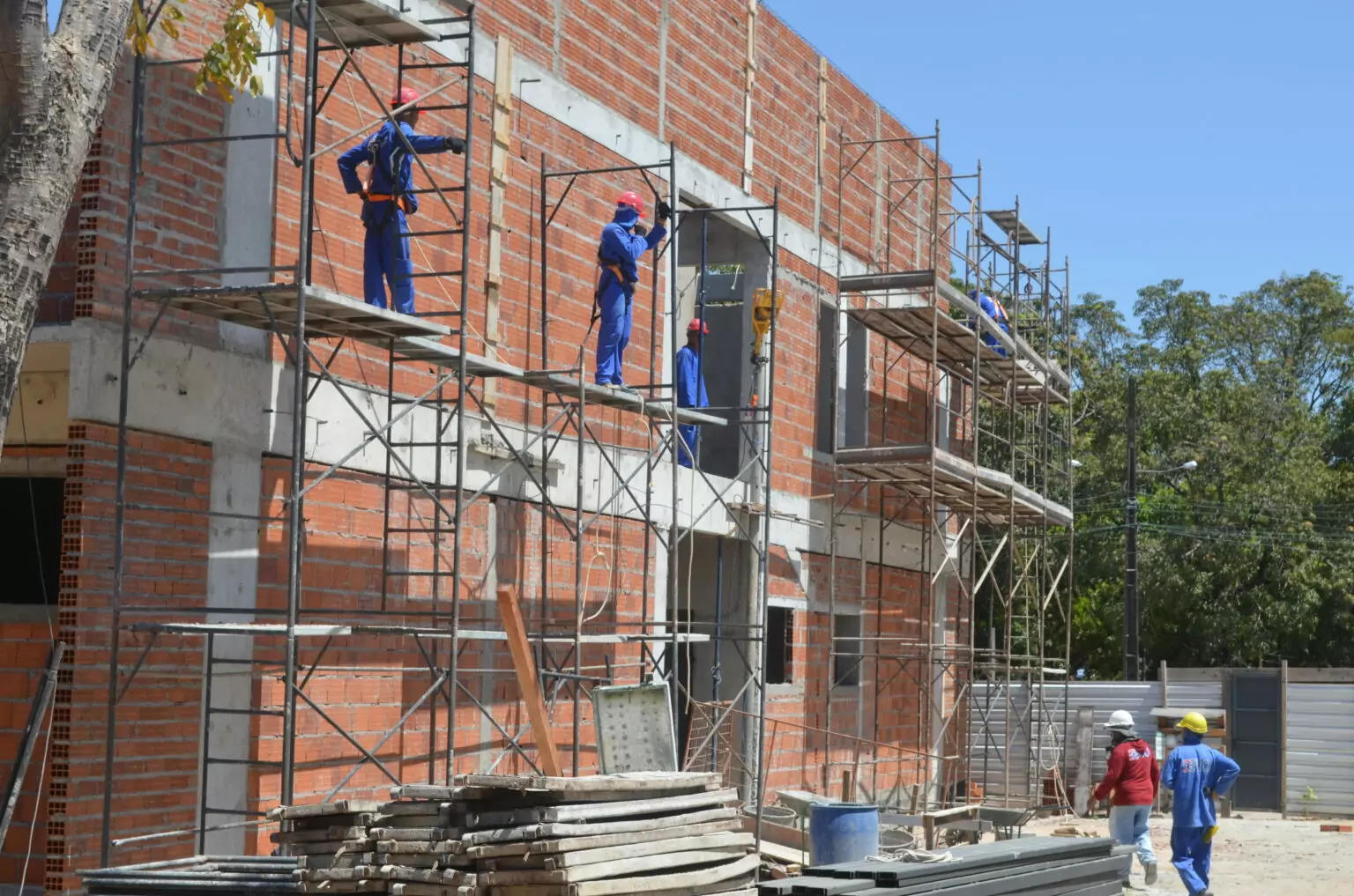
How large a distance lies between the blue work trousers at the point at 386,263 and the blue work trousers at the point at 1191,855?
7754mm

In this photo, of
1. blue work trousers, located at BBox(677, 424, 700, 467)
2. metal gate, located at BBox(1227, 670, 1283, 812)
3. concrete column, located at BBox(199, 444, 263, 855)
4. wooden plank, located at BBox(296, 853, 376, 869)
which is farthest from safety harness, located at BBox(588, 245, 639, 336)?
metal gate, located at BBox(1227, 670, 1283, 812)

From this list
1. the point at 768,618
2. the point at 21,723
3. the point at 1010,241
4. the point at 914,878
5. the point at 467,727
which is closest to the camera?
the point at 21,723

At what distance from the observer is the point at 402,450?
13.0m

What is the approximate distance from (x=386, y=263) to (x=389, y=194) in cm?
52

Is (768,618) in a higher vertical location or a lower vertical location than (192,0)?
lower

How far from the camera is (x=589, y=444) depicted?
15352mm

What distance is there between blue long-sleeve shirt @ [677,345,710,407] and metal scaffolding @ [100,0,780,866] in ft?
1.03

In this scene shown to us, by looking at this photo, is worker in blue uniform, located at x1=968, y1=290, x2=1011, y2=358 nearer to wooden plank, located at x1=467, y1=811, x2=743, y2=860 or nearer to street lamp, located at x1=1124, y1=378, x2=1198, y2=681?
street lamp, located at x1=1124, y1=378, x2=1198, y2=681

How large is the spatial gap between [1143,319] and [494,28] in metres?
42.8

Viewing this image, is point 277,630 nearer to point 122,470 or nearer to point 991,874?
point 122,470

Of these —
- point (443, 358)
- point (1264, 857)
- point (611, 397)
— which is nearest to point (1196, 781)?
point (611, 397)

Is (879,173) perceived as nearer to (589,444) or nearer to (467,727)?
(589,444)

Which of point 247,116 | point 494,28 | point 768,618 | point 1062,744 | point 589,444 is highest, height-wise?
point 494,28

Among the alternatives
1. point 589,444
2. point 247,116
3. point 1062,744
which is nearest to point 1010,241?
point 1062,744
